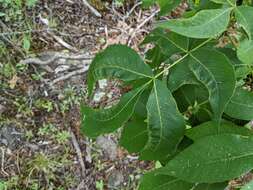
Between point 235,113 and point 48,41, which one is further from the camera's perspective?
point 48,41

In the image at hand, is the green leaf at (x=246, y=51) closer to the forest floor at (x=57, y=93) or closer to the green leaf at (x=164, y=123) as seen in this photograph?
the green leaf at (x=164, y=123)

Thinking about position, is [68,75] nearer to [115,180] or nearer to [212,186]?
[115,180]

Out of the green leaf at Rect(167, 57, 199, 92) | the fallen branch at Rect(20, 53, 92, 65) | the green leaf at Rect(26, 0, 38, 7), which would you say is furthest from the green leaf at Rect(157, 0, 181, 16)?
the green leaf at Rect(26, 0, 38, 7)

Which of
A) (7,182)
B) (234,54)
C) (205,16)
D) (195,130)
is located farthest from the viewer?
(7,182)

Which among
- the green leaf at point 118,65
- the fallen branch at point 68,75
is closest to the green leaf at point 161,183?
the green leaf at point 118,65

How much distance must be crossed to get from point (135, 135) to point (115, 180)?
4.55 feet

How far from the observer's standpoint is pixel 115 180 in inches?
104

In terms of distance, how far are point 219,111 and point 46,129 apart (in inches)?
68.8

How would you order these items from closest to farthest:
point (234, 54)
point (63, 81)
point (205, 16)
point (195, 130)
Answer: point (205, 16) < point (195, 130) < point (234, 54) < point (63, 81)

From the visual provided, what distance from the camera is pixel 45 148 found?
8.75 feet

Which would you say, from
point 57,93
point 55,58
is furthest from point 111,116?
point 55,58

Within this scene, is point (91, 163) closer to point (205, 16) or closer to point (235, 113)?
point (235, 113)

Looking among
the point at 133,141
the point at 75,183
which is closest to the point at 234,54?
the point at 133,141

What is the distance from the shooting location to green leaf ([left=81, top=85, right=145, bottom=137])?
45.9 inches
